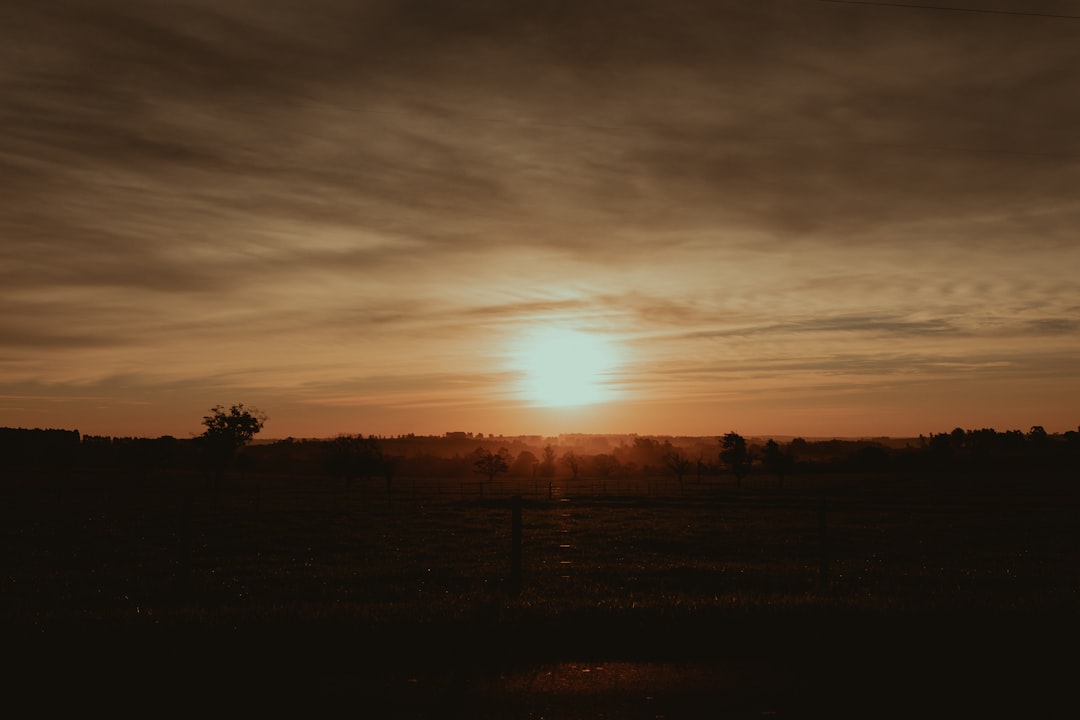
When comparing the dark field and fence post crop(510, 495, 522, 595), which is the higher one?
fence post crop(510, 495, 522, 595)

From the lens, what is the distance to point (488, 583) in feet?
54.1

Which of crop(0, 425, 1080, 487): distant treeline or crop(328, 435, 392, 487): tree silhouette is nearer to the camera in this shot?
crop(328, 435, 392, 487): tree silhouette

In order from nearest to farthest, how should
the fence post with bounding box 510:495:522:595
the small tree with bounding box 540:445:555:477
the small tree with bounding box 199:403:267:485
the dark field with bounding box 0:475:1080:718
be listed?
the dark field with bounding box 0:475:1080:718 → the fence post with bounding box 510:495:522:595 → the small tree with bounding box 199:403:267:485 → the small tree with bounding box 540:445:555:477

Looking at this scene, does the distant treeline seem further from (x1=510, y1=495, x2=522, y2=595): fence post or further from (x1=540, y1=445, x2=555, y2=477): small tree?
(x1=510, y1=495, x2=522, y2=595): fence post

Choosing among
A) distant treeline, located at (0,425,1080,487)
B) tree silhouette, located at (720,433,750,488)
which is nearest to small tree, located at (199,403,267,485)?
distant treeline, located at (0,425,1080,487)

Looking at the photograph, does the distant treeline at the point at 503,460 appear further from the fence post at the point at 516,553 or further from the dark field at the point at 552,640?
the fence post at the point at 516,553

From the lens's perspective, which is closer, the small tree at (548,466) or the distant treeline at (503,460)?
the distant treeline at (503,460)

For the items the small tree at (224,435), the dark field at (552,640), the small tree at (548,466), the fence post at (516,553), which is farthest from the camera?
the small tree at (548,466)

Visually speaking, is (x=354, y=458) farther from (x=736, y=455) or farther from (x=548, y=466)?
(x=548, y=466)

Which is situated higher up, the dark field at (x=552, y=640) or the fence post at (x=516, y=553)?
the fence post at (x=516, y=553)

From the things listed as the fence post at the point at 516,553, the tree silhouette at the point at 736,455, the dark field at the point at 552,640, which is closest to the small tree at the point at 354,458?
the tree silhouette at the point at 736,455

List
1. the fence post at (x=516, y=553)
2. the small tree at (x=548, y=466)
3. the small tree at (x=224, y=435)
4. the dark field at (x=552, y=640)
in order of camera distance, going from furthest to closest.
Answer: the small tree at (x=548, y=466)
the small tree at (x=224, y=435)
the fence post at (x=516, y=553)
the dark field at (x=552, y=640)

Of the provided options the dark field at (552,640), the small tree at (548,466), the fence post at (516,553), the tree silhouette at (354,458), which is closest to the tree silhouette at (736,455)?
the tree silhouette at (354,458)

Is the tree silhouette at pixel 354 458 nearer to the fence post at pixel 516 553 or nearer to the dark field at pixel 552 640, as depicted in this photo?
the dark field at pixel 552 640
